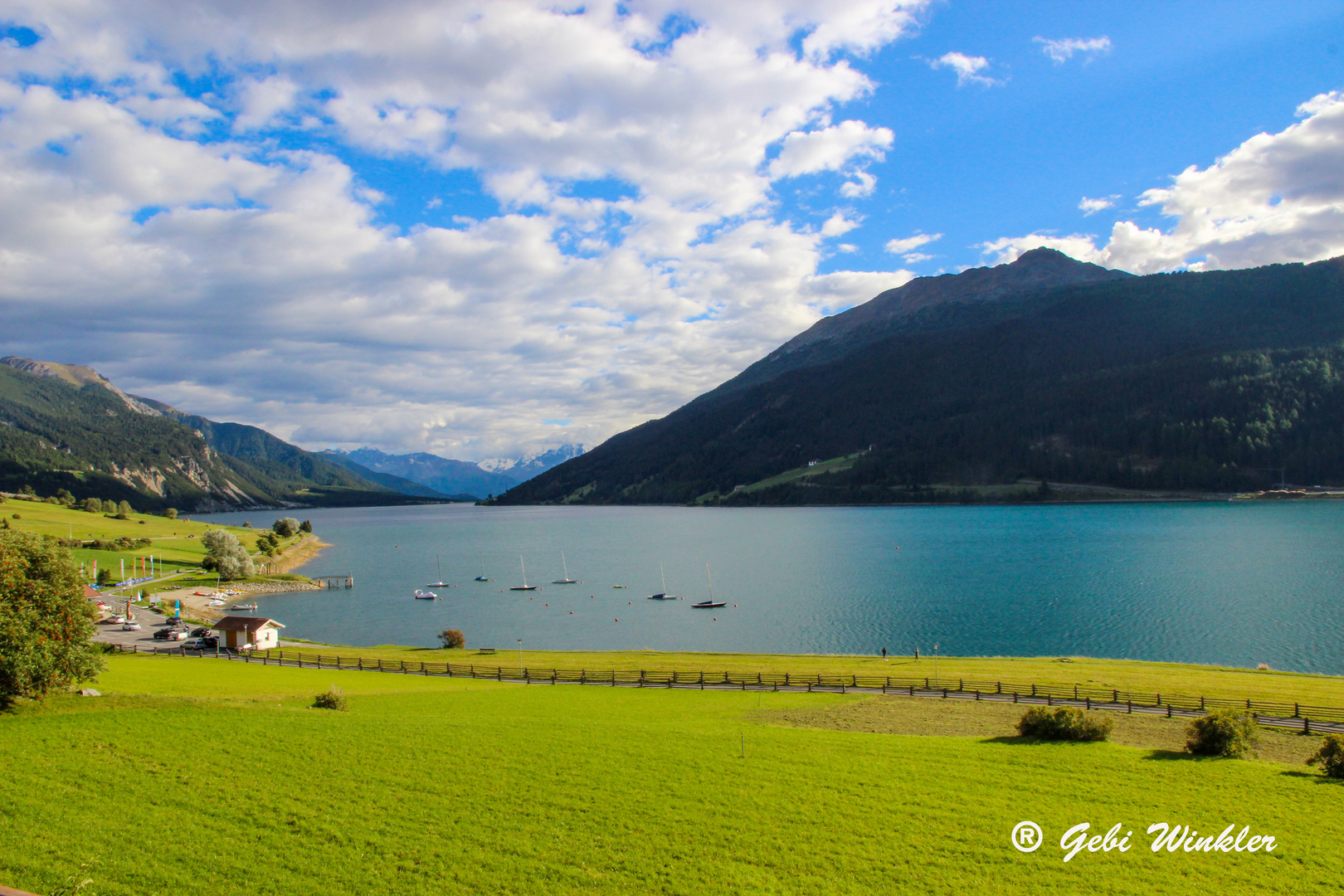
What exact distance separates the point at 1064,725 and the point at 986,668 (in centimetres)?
2250

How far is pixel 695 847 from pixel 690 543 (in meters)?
150

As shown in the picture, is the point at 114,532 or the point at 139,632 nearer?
the point at 139,632

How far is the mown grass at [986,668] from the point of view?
39000mm

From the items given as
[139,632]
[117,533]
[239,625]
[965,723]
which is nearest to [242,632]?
[239,625]

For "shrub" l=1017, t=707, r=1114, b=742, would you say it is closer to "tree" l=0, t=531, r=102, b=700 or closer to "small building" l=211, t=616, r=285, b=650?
"tree" l=0, t=531, r=102, b=700

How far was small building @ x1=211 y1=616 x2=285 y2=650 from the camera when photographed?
58031mm

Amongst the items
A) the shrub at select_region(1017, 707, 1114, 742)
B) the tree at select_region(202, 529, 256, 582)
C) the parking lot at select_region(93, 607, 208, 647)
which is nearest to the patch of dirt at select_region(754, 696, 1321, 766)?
the shrub at select_region(1017, 707, 1114, 742)

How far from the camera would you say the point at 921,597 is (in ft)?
276

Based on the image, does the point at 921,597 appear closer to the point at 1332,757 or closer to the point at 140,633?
the point at 1332,757

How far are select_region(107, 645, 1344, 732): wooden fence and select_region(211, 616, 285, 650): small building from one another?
3.56 ft

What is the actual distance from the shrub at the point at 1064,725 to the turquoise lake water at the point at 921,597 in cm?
3322

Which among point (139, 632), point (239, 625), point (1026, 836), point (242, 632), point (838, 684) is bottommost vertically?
point (139, 632)

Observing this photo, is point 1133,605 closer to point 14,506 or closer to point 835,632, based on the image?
point 835,632

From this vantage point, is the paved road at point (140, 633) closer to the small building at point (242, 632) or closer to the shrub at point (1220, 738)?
the small building at point (242, 632)
